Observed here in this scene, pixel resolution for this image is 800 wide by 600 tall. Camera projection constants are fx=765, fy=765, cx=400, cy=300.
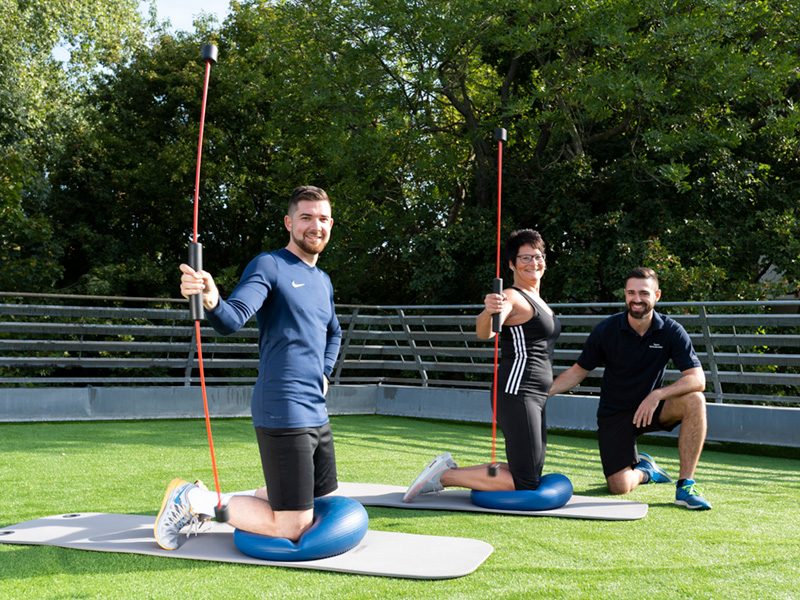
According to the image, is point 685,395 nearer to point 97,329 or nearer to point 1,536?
point 1,536

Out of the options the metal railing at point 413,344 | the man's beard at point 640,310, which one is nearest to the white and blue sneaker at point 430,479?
the man's beard at point 640,310

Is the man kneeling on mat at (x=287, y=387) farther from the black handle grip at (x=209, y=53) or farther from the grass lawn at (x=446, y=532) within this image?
the black handle grip at (x=209, y=53)

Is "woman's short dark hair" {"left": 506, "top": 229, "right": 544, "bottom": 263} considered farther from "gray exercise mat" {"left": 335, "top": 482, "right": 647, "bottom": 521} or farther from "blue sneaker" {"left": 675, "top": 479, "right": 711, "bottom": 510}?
"blue sneaker" {"left": 675, "top": 479, "right": 711, "bottom": 510}

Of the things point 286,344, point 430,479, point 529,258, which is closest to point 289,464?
point 286,344

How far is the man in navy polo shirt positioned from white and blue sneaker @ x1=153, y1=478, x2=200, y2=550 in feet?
8.07

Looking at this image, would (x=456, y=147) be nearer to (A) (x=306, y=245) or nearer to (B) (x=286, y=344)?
(A) (x=306, y=245)

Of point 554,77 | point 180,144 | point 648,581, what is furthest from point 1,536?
point 180,144

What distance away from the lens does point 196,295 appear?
3119 mm

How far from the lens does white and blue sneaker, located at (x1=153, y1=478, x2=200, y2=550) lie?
3.70 metres

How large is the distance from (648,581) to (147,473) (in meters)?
3.99

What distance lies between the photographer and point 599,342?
557 cm

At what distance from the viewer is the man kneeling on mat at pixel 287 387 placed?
11.8ft

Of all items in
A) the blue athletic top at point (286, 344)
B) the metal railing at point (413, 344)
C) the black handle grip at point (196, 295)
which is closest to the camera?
the black handle grip at point (196, 295)

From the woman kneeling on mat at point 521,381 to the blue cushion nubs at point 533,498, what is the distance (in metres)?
0.07
